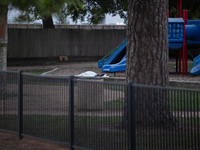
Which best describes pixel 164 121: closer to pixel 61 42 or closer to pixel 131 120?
pixel 131 120

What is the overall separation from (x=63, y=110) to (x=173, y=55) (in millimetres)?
22692

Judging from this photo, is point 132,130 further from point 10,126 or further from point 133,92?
point 10,126

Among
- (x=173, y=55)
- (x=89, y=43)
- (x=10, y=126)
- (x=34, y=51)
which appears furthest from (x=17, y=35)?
(x=10, y=126)

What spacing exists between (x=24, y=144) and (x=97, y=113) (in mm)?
1665

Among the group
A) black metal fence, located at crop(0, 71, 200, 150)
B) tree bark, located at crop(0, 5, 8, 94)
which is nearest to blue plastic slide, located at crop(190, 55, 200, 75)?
tree bark, located at crop(0, 5, 8, 94)

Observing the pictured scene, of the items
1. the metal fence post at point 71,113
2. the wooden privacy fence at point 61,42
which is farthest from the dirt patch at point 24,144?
the wooden privacy fence at point 61,42

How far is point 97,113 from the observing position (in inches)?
195

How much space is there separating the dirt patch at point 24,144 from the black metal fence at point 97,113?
5.6 inches

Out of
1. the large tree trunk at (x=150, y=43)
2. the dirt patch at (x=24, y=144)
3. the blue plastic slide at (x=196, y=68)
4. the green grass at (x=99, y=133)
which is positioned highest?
the large tree trunk at (x=150, y=43)

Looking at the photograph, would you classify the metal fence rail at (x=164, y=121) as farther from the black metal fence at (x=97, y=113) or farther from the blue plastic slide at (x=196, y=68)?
the blue plastic slide at (x=196, y=68)

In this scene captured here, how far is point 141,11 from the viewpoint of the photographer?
6199 millimetres

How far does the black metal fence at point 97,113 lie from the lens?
4.28 m

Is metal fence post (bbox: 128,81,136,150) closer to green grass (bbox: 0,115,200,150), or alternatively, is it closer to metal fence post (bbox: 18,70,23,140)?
green grass (bbox: 0,115,200,150)

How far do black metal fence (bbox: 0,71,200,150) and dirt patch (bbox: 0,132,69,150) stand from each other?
142 millimetres
